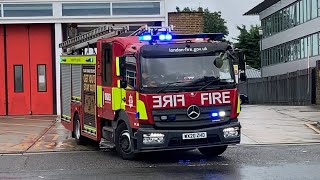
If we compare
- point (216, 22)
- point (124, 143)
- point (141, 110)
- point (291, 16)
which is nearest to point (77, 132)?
→ point (124, 143)

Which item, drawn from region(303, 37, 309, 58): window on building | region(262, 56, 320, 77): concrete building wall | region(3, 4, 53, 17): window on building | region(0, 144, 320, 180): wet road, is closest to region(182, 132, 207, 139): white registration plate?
region(0, 144, 320, 180): wet road

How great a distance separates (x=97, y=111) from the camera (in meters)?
13.9

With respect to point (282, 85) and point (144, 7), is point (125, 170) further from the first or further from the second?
point (282, 85)

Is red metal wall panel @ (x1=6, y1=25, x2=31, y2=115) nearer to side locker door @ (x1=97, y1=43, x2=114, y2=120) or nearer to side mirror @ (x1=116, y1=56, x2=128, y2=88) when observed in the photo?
side locker door @ (x1=97, y1=43, x2=114, y2=120)

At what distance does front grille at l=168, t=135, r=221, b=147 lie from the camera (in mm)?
11664

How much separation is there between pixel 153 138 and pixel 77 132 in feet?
15.2

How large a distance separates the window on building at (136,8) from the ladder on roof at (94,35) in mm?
8095

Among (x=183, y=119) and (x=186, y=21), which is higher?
(x=186, y=21)

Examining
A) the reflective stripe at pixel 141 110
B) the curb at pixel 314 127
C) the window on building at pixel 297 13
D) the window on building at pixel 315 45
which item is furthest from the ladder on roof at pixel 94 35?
the window on building at pixel 297 13

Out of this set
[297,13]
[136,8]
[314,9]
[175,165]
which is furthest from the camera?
Answer: [297,13]

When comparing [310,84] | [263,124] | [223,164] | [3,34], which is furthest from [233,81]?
[310,84]

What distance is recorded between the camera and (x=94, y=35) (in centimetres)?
1475

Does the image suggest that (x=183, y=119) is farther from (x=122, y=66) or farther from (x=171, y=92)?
(x=122, y=66)

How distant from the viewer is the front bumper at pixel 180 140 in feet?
38.0
